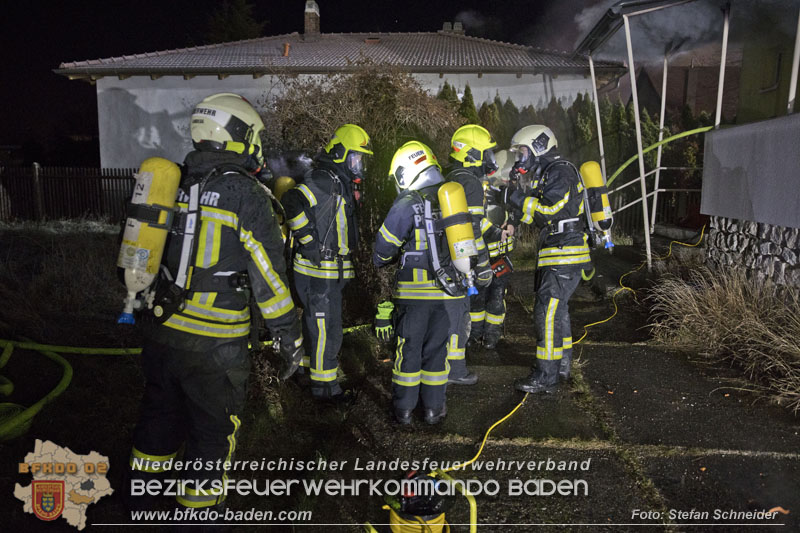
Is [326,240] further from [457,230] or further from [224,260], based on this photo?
[224,260]

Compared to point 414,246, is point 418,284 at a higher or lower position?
lower

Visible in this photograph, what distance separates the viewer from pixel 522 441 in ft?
12.2

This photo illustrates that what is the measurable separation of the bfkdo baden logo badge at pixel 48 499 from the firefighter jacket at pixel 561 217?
147 inches

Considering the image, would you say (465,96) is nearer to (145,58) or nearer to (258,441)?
(145,58)

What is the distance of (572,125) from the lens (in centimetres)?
1614

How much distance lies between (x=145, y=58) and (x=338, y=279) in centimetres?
1689

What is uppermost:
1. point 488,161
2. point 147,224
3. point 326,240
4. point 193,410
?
point 488,161

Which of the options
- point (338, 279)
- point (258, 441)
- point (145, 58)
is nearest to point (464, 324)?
point (338, 279)

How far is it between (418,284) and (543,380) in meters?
1.49

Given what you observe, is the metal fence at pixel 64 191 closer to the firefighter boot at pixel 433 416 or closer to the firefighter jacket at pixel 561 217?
the firefighter jacket at pixel 561 217

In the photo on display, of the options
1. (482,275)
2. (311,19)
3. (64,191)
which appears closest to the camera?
(482,275)

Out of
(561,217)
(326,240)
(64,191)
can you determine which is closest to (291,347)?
(326,240)

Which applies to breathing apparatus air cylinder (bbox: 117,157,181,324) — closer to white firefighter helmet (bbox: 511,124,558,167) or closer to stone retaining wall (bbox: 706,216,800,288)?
white firefighter helmet (bbox: 511,124,558,167)

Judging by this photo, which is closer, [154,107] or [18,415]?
[18,415]
